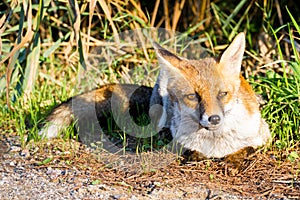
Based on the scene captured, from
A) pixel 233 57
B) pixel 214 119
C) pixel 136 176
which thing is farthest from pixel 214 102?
pixel 136 176

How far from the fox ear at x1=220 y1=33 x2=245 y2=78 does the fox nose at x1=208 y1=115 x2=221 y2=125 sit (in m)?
0.58

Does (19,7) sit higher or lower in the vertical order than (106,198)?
higher

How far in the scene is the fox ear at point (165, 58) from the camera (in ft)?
15.8

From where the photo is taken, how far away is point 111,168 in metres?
4.85

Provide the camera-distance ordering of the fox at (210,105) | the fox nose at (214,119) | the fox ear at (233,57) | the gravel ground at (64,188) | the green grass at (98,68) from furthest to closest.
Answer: the green grass at (98,68) → the fox ear at (233,57) → the fox at (210,105) → the fox nose at (214,119) → the gravel ground at (64,188)

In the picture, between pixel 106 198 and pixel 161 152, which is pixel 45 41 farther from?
pixel 106 198

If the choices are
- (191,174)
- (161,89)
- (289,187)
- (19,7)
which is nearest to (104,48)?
(19,7)

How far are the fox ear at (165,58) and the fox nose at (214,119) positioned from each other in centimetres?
68

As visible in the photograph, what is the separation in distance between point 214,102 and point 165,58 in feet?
2.20

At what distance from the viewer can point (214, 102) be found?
4.49 meters

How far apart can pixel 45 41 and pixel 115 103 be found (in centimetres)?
221

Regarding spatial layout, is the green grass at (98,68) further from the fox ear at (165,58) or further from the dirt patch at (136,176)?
the fox ear at (165,58)

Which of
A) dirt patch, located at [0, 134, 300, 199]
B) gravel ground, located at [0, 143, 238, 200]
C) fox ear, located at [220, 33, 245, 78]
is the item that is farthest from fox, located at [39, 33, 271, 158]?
gravel ground, located at [0, 143, 238, 200]

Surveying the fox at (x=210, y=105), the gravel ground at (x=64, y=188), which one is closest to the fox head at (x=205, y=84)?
the fox at (x=210, y=105)
